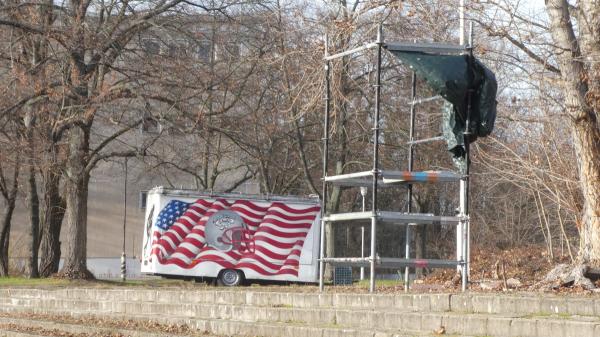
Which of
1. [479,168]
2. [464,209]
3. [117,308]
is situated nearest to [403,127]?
[479,168]

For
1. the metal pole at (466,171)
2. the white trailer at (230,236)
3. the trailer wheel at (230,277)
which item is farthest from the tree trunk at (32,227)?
the metal pole at (466,171)

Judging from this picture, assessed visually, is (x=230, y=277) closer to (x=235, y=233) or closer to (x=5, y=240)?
(x=235, y=233)

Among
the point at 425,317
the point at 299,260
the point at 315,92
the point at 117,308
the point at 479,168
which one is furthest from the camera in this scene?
the point at 479,168

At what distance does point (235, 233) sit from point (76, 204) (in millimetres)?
4912

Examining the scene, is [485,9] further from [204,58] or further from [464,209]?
[204,58]

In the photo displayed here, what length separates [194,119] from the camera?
2812 centimetres

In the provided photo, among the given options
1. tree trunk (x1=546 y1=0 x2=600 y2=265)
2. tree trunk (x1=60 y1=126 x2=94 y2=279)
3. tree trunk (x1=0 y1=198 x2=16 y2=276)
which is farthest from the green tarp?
tree trunk (x1=0 y1=198 x2=16 y2=276)

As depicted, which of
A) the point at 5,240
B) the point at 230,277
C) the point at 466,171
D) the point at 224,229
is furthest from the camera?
the point at 5,240

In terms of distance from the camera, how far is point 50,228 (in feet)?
116

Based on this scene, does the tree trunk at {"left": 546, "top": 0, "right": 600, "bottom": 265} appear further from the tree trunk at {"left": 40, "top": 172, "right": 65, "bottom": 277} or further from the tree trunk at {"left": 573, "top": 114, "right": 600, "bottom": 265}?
the tree trunk at {"left": 40, "top": 172, "right": 65, "bottom": 277}

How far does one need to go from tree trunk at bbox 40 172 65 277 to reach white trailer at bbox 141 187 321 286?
13.5ft

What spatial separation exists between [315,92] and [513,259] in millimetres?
11615

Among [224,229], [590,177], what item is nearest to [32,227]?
[224,229]

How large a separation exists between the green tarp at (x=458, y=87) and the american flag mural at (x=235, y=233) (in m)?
20.2
